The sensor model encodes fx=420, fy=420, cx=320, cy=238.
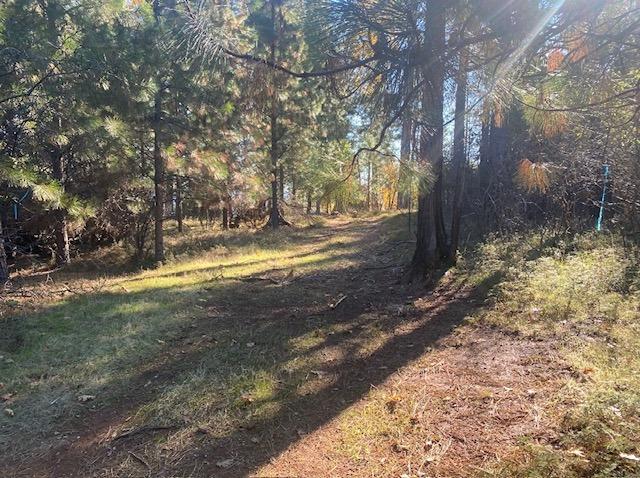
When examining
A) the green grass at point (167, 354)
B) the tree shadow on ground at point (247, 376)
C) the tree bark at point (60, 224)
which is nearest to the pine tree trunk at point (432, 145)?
the tree shadow on ground at point (247, 376)

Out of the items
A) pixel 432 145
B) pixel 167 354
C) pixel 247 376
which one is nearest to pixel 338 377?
pixel 247 376

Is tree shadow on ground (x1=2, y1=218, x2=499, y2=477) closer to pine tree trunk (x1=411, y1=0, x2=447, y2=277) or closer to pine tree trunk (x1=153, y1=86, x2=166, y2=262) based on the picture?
pine tree trunk (x1=411, y1=0, x2=447, y2=277)

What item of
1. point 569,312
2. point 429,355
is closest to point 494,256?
point 569,312

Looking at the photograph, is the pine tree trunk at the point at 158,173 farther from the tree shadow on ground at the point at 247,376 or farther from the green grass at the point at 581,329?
the green grass at the point at 581,329

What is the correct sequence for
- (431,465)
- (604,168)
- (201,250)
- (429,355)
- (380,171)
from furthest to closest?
(201,250)
(604,168)
(380,171)
(429,355)
(431,465)

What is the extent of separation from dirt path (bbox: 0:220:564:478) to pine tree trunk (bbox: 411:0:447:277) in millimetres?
1433

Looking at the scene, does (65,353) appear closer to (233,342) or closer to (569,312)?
(233,342)

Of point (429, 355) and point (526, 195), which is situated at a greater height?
point (526, 195)

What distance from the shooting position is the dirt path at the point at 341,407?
104 inches

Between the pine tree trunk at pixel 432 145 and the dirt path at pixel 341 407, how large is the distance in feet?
4.70

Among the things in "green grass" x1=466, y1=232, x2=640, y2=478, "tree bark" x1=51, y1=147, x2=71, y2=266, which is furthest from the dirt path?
"tree bark" x1=51, y1=147, x2=71, y2=266

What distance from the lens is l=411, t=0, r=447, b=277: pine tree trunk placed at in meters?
3.71

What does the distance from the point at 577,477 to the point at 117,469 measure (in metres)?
2.68

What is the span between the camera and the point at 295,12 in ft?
14.6
